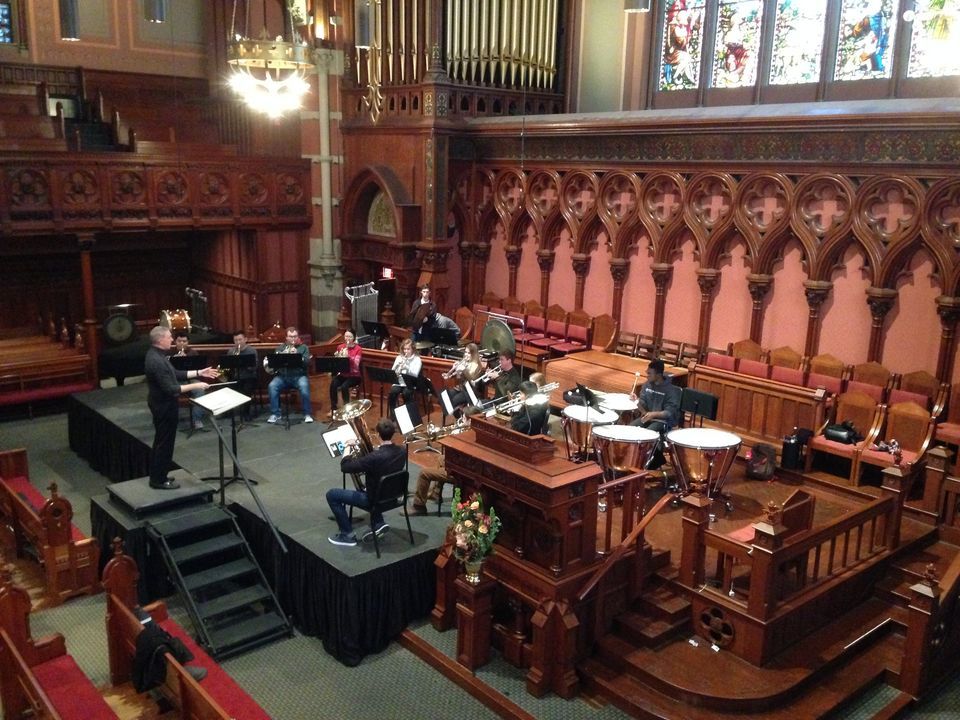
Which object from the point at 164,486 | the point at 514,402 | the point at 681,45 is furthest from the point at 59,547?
the point at 681,45

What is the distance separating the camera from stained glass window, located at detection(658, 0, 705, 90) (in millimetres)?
13453

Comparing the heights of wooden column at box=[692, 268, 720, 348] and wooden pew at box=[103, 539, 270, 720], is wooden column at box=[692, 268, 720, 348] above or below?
above

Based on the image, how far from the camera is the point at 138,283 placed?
18.0m

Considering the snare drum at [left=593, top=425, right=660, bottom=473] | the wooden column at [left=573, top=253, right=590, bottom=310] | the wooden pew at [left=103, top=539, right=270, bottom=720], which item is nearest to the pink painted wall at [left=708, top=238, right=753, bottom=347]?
the wooden column at [left=573, top=253, right=590, bottom=310]

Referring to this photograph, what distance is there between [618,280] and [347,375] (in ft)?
14.5

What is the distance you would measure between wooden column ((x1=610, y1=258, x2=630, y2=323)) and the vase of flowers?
265 inches

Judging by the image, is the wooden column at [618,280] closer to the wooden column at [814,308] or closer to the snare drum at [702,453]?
the wooden column at [814,308]

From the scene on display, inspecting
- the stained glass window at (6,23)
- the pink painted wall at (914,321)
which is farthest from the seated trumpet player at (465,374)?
the stained glass window at (6,23)

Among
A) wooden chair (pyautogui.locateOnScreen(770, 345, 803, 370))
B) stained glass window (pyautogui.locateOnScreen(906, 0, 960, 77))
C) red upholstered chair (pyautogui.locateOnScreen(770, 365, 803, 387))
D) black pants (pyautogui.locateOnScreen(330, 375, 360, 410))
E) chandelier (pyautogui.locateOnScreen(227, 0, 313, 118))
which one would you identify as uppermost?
stained glass window (pyautogui.locateOnScreen(906, 0, 960, 77))

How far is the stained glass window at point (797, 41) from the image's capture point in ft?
39.2

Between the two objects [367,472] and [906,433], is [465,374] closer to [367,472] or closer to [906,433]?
[367,472]

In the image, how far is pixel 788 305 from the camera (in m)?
11.2

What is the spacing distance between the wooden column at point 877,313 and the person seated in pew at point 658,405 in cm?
269

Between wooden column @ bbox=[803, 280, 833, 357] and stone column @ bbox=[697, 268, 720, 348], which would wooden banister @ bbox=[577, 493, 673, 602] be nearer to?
wooden column @ bbox=[803, 280, 833, 357]
